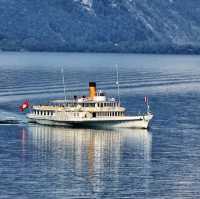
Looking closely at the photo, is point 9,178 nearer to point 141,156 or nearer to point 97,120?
point 141,156

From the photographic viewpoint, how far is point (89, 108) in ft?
452

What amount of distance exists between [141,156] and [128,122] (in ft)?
70.5

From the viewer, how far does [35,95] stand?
176m

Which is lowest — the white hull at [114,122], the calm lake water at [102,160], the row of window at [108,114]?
the calm lake water at [102,160]

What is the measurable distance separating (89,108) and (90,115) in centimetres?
89

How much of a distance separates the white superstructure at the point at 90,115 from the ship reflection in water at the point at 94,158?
213 cm

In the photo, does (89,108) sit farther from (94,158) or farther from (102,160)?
(102,160)

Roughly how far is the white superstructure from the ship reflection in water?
2.13m

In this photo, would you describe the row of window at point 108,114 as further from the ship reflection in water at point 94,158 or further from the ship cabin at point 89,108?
the ship reflection in water at point 94,158

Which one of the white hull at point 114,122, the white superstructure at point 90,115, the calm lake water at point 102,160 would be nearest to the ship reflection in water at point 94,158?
the calm lake water at point 102,160

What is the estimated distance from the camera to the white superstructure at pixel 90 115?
136 m

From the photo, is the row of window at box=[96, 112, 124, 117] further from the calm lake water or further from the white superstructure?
the calm lake water

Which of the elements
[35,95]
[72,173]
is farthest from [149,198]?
[35,95]

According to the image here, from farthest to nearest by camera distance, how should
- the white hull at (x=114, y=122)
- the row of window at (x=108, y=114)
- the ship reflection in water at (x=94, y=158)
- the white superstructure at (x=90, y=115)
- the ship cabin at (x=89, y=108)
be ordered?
the ship cabin at (x=89, y=108), the row of window at (x=108, y=114), the white superstructure at (x=90, y=115), the white hull at (x=114, y=122), the ship reflection in water at (x=94, y=158)
